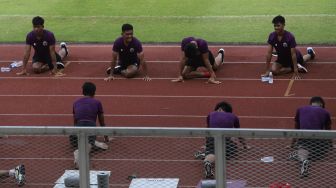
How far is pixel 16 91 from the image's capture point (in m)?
17.0

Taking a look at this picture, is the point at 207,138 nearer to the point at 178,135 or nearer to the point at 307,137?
the point at 178,135

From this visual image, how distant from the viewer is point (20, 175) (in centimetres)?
896

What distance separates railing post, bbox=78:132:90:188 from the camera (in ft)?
24.4

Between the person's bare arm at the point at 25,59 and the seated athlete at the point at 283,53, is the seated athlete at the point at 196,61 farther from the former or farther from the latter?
the person's bare arm at the point at 25,59

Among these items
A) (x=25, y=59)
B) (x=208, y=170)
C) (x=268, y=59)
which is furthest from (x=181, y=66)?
(x=208, y=170)

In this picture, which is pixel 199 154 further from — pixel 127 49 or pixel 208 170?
pixel 127 49

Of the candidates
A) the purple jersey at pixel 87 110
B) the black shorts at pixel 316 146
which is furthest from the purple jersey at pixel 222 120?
the black shorts at pixel 316 146

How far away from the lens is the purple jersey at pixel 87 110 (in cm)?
1288

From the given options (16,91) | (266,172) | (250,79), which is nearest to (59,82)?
(16,91)

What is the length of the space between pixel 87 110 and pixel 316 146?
6.01 meters

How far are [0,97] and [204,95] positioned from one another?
402 cm

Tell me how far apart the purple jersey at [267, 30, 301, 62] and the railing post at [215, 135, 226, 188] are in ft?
31.9

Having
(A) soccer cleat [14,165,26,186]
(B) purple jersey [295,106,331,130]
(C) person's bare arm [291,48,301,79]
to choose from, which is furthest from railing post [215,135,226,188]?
(C) person's bare arm [291,48,301,79]

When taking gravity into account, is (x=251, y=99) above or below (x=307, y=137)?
below
